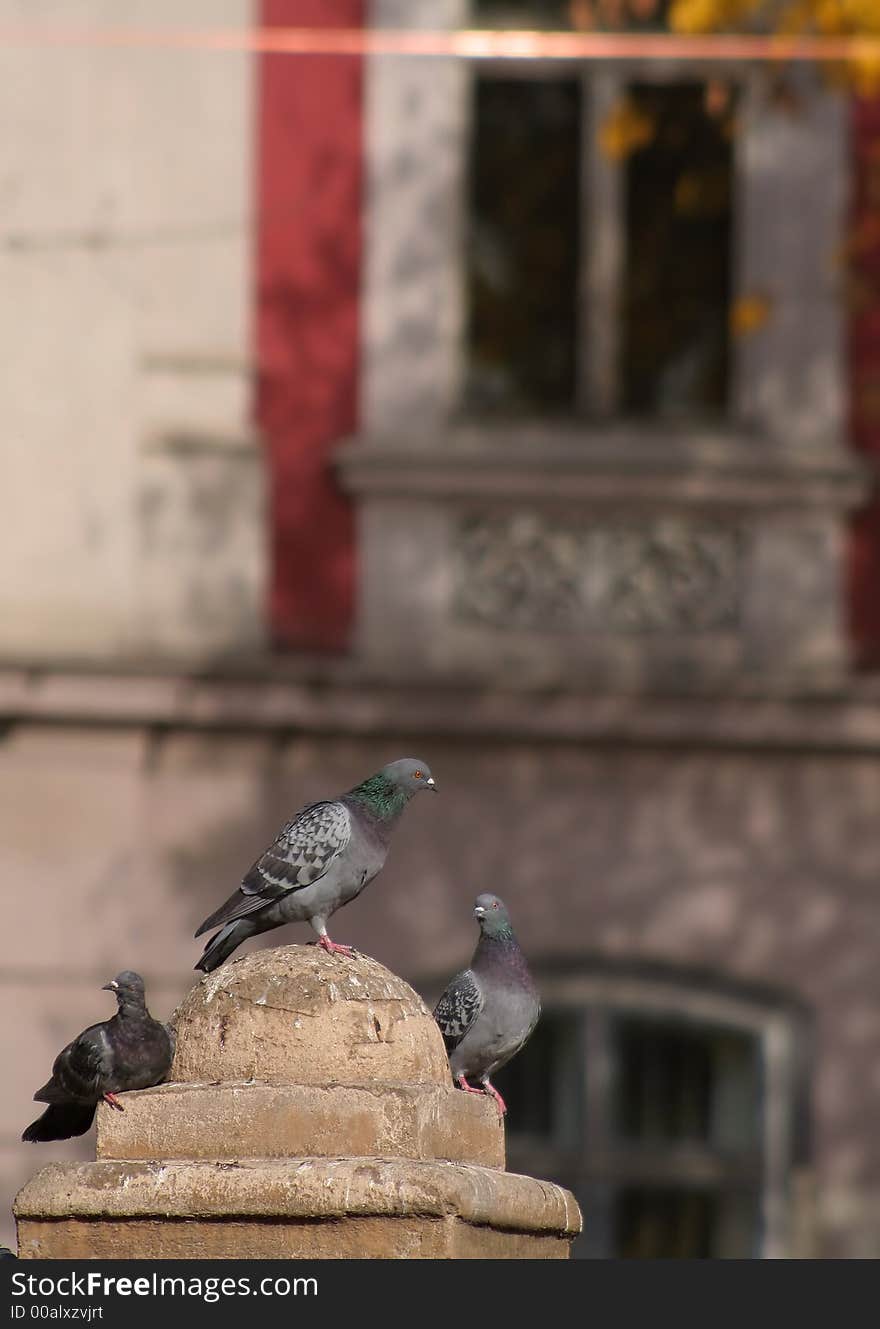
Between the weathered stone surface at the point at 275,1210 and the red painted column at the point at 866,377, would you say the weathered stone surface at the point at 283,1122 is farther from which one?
the red painted column at the point at 866,377

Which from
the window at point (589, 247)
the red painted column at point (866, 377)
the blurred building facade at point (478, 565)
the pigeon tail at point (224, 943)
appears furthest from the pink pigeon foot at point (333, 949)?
the window at point (589, 247)

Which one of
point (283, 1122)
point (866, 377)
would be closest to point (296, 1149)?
point (283, 1122)

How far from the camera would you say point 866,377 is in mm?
12227

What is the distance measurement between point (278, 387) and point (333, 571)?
33.1 inches

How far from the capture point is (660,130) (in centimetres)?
1273

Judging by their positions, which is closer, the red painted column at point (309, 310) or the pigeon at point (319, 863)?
the pigeon at point (319, 863)

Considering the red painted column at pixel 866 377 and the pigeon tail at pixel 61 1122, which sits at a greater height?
the red painted column at pixel 866 377

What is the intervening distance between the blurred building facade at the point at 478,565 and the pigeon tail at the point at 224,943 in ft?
18.9

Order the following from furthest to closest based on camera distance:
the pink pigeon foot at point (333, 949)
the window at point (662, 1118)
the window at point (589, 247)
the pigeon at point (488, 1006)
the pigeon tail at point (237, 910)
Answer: the window at point (589, 247) → the window at point (662, 1118) → the pigeon at point (488, 1006) → the pigeon tail at point (237, 910) → the pink pigeon foot at point (333, 949)

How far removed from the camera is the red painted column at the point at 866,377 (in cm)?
1202

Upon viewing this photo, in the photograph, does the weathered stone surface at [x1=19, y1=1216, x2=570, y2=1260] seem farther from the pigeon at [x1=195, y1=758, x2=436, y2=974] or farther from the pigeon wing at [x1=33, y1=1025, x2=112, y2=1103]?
the pigeon at [x1=195, y1=758, x2=436, y2=974]

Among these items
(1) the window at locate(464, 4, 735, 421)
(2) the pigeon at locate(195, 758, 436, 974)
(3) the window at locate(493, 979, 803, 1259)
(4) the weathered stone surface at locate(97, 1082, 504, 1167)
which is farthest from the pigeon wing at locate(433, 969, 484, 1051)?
(1) the window at locate(464, 4, 735, 421)

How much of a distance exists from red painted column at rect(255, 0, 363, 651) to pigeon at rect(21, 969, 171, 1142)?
677 centimetres

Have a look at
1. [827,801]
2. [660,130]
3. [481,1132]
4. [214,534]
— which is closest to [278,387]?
[214,534]
